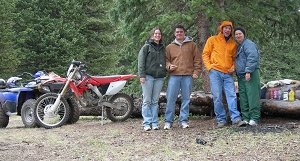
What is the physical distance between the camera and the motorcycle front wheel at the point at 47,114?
30.9ft

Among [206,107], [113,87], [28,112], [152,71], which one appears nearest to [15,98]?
[28,112]

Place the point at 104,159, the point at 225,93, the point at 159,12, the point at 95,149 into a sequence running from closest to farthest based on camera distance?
the point at 104,159, the point at 95,149, the point at 225,93, the point at 159,12

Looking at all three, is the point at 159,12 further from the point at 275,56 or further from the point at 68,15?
the point at 68,15

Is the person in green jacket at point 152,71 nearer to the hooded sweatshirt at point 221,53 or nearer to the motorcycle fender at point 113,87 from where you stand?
the hooded sweatshirt at point 221,53

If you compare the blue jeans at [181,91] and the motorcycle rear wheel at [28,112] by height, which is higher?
the blue jeans at [181,91]

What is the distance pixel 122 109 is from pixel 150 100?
199 cm

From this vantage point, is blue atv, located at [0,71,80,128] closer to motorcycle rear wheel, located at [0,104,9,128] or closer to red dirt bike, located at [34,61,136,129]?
motorcycle rear wheel, located at [0,104,9,128]

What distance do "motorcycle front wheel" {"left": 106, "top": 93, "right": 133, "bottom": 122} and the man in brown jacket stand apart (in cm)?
200

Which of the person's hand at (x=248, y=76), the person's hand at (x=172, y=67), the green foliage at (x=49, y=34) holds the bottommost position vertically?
the person's hand at (x=248, y=76)

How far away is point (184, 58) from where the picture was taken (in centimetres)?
823

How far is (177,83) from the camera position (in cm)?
829

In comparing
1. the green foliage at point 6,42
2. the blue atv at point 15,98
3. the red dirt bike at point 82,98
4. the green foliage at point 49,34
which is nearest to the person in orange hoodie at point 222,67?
the red dirt bike at point 82,98

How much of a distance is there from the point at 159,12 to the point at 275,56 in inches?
348

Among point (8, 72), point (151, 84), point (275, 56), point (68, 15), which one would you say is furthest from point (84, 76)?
point (68, 15)
